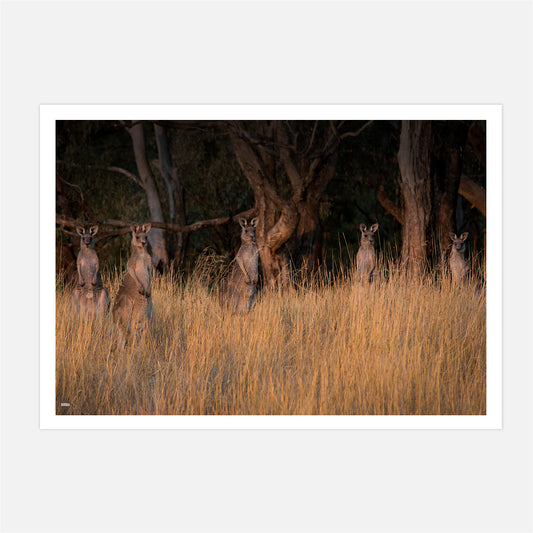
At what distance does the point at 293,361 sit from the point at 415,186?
374cm

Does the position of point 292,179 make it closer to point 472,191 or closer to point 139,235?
point 472,191

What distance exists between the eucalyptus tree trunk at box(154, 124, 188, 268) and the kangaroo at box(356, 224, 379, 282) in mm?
5079

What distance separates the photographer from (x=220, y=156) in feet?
42.8

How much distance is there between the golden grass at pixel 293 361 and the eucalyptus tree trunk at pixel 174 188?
611 centimetres

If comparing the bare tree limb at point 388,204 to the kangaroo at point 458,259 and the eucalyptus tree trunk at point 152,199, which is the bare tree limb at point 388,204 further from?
the eucalyptus tree trunk at point 152,199

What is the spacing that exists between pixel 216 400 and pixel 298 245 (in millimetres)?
5069

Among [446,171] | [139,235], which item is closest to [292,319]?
[139,235]

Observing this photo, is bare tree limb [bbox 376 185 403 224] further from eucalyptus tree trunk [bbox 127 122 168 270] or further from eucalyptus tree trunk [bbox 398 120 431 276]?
eucalyptus tree trunk [bbox 127 122 168 270]

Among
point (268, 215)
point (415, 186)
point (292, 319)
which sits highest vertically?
point (415, 186)

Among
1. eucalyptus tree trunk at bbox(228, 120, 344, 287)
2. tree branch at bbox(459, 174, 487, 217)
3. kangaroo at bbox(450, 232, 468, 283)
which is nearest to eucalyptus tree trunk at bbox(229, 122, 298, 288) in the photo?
eucalyptus tree trunk at bbox(228, 120, 344, 287)

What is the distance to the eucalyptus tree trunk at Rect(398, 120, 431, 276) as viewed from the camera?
26.7ft

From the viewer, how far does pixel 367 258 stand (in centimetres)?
770
